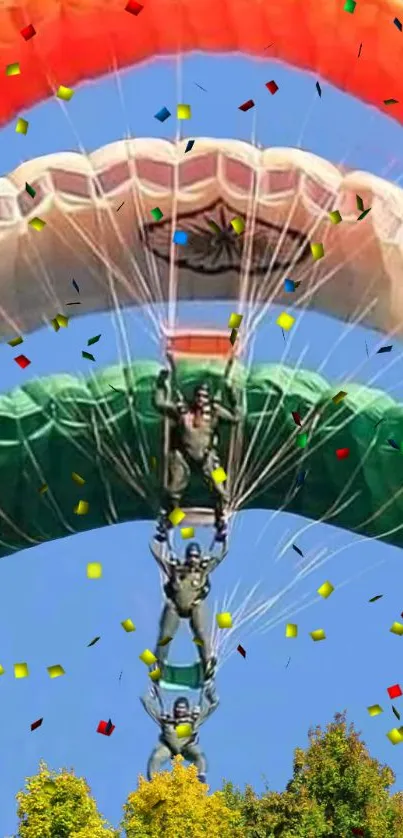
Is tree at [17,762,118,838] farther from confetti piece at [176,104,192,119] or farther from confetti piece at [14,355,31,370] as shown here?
confetti piece at [176,104,192,119]

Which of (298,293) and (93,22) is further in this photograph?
(298,293)

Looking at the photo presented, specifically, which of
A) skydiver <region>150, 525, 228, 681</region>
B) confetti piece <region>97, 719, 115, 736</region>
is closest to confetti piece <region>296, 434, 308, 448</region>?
skydiver <region>150, 525, 228, 681</region>

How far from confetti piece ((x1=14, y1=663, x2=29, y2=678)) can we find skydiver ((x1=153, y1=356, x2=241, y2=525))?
180 centimetres

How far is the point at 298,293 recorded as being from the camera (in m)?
13.0

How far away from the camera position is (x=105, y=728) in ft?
36.9

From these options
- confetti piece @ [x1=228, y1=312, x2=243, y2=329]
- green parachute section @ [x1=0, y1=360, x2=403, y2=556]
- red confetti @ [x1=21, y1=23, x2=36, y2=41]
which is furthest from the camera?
green parachute section @ [x1=0, y1=360, x2=403, y2=556]

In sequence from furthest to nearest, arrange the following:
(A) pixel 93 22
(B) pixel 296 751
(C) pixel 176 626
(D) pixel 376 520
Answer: (B) pixel 296 751, (D) pixel 376 520, (C) pixel 176 626, (A) pixel 93 22

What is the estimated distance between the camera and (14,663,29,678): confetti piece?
38.3 ft

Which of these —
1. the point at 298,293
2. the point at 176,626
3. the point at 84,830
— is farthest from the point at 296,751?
the point at 298,293

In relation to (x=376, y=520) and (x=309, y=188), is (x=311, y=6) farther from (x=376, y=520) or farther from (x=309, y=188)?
(x=376, y=520)

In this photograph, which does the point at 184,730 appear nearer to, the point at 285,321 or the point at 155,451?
the point at 155,451

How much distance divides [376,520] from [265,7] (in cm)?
461

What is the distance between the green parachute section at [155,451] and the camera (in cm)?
1323

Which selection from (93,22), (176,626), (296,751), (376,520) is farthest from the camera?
(296,751)
